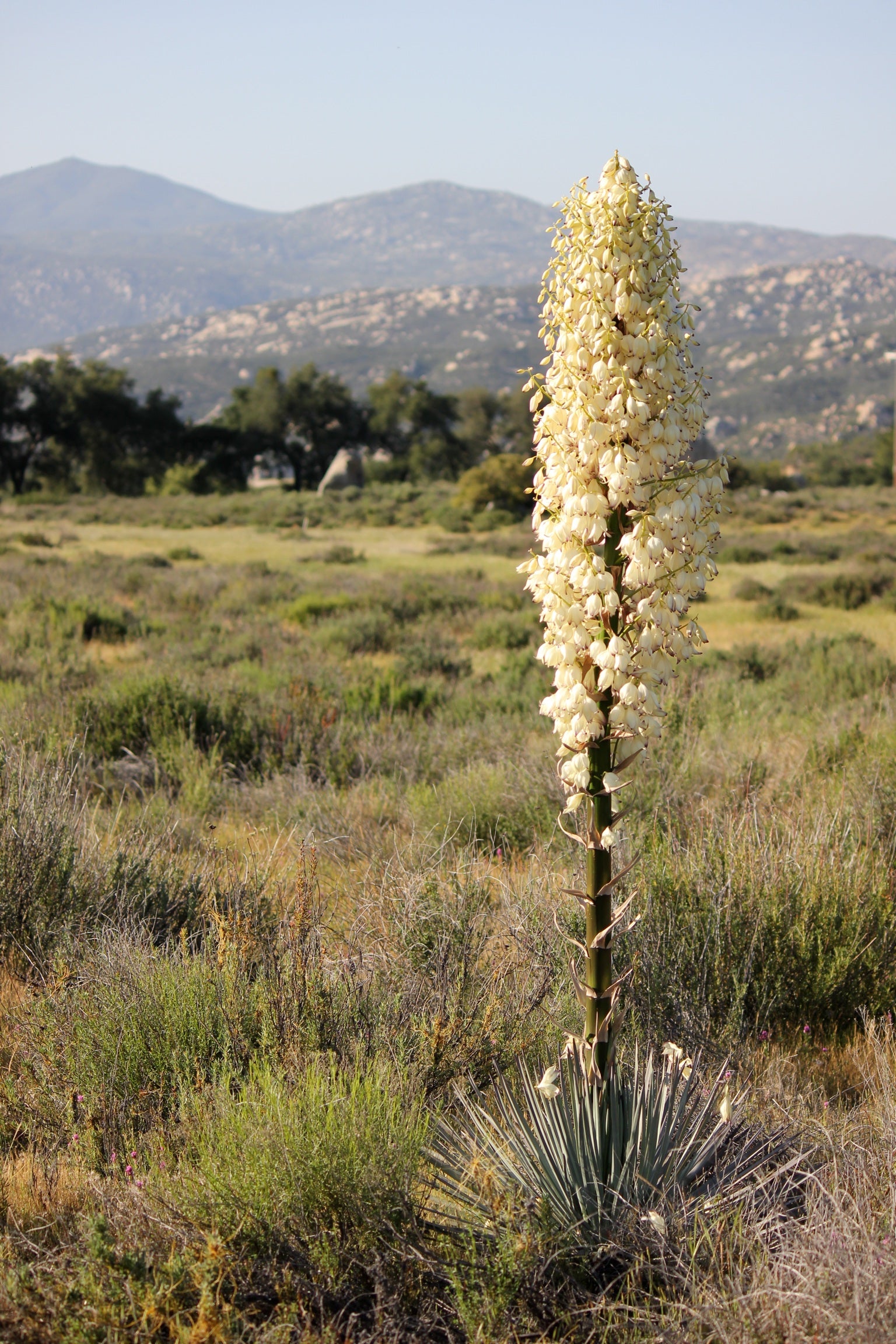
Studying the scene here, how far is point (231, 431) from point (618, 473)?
171ft

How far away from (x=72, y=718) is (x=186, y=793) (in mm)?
1114

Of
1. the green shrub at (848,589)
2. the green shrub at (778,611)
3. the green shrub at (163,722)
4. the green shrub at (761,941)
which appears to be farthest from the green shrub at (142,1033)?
the green shrub at (848,589)

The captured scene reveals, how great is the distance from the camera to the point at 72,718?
19.7ft

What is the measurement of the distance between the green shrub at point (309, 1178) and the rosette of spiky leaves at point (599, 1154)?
16cm

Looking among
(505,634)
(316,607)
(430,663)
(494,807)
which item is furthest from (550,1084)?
(316,607)

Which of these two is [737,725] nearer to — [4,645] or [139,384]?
[4,645]

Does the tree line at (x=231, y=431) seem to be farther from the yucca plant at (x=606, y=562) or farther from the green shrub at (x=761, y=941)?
the yucca plant at (x=606, y=562)

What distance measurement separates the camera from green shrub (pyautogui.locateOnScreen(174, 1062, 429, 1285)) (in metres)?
2.01

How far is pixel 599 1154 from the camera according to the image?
7.01 feet

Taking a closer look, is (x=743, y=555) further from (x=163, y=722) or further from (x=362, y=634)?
(x=163, y=722)

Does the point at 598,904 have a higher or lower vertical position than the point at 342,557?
higher

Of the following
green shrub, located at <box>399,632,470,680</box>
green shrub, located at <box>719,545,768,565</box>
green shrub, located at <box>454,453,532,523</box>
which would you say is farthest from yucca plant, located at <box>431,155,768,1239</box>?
green shrub, located at <box>454,453,532,523</box>

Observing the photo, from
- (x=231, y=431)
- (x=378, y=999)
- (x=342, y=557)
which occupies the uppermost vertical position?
(x=231, y=431)

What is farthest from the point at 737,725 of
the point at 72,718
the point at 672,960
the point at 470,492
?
the point at 470,492
